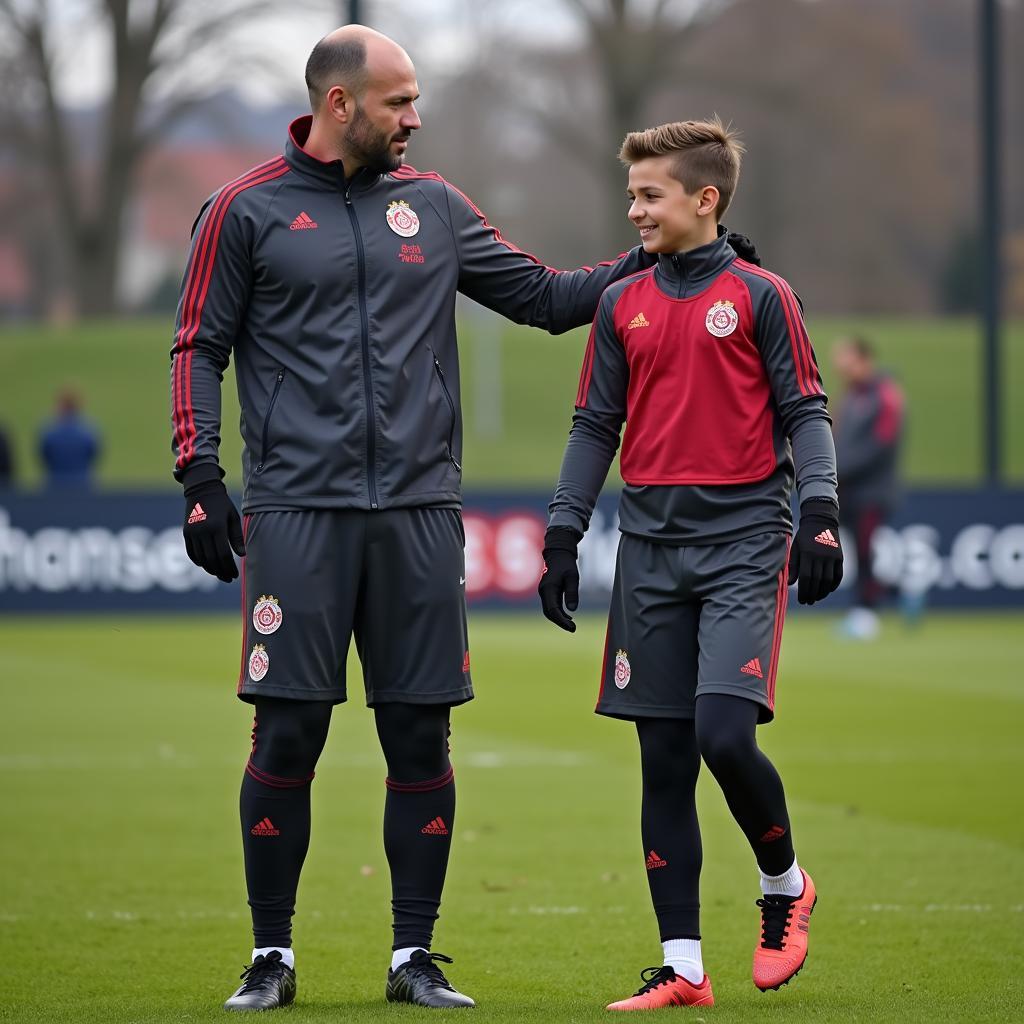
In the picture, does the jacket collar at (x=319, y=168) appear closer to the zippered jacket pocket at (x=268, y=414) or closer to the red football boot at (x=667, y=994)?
the zippered jacket pocket at (x=268, y=414)

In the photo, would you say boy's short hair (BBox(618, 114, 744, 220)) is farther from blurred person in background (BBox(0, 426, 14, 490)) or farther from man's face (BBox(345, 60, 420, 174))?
blurred person in background (BBox(0, 426, 14, 490))

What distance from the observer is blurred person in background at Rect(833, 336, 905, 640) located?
16.1 metres

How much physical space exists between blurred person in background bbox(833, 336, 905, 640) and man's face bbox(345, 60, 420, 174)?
448 inches

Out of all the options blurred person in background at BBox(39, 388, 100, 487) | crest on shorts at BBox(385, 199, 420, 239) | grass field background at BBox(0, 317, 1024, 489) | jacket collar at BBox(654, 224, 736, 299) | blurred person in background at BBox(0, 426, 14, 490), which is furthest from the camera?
grass field background at BBox(0, 317, 1024, 489)

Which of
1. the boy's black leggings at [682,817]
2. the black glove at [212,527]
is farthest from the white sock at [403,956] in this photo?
the black glove at [212,527]

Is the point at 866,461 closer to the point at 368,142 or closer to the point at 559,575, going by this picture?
the point at 559,575

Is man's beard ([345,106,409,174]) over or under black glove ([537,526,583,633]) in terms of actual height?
over

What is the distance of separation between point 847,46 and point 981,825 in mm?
42587

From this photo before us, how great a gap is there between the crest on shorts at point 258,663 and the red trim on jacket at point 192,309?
487 millimetres

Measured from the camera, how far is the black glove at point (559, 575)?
493cm

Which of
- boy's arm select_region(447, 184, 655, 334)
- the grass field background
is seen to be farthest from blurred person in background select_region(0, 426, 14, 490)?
boy's arm select_region(447, 184, 655, 334)

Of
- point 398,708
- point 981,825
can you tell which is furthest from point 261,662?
point 981,825

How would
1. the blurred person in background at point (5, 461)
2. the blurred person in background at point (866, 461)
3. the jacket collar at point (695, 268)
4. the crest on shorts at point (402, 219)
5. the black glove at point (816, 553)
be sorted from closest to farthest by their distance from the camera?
1. the black glove at point (816, 553)
2. the jacket collar at point (695, 268)
3. the crest on shorts at point (402, 219)
4. the blurred person in background at point (866, 461)
5. the blurred person in background at point (5, 461)

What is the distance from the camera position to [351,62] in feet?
16.1
